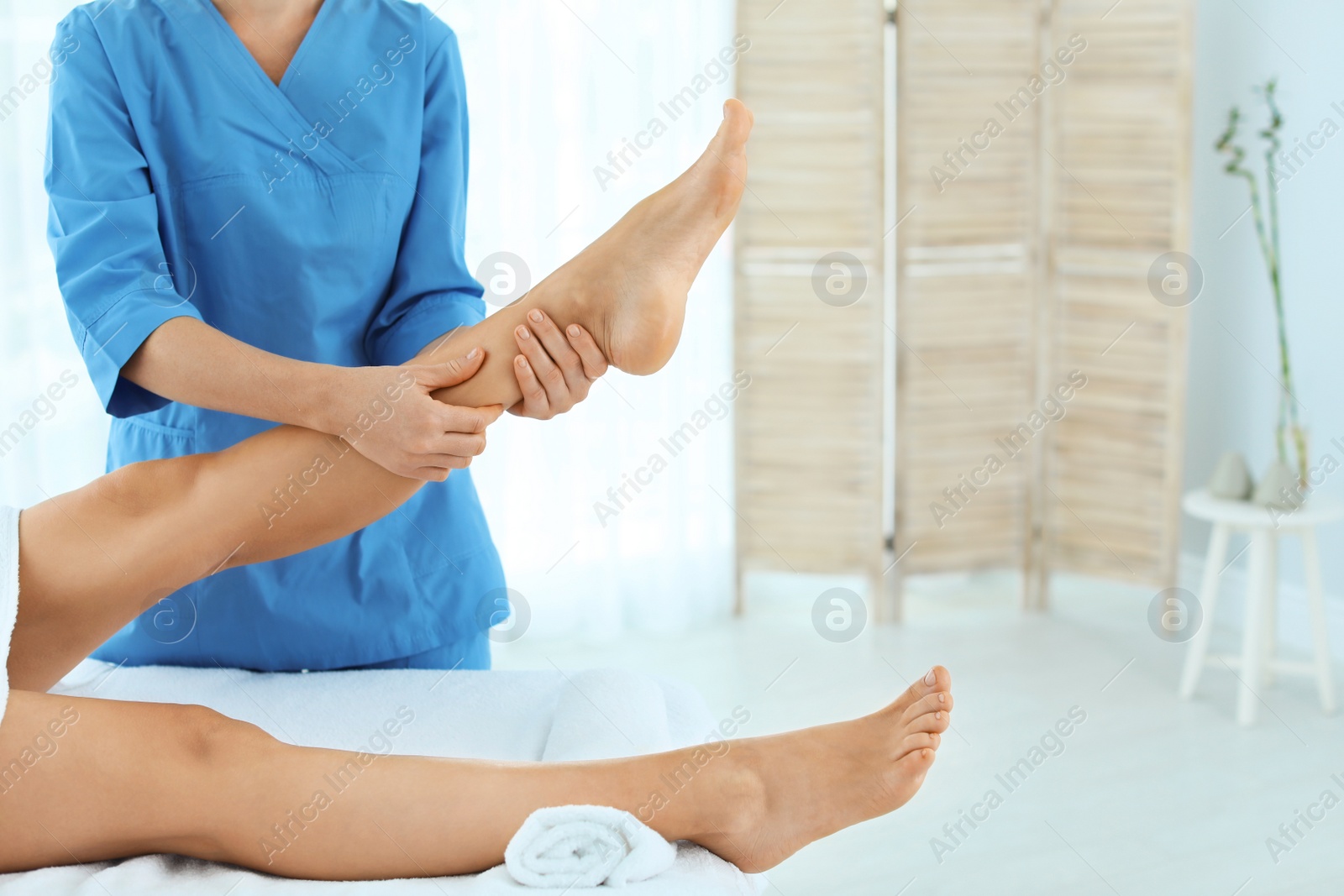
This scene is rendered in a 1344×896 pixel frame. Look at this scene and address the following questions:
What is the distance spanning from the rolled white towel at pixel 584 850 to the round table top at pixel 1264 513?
78.8 inches

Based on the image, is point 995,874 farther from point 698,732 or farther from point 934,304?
point 934,304

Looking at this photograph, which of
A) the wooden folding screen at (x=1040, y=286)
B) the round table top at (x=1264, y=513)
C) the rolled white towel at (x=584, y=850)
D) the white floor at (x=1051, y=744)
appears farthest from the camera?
the wooden folding screen at (x=1040, y=286)

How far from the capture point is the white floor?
2074mm

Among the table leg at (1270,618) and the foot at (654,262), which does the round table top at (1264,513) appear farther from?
the foot at (654,262)

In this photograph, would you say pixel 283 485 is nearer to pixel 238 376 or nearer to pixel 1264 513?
pixel 238 376

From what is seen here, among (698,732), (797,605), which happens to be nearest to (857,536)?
(797,605)

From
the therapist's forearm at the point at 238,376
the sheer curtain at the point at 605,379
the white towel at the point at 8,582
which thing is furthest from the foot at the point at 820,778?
the sheer curtain at the point at 605,379

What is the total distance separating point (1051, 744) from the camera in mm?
2525

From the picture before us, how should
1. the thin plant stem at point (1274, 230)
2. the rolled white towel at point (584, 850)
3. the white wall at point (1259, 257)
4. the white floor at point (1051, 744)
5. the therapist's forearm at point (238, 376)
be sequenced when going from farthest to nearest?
the white wall at point (1259, 257) → the thin plant stem at point (1274, 230) → the white floor at point (1051, 744) → the therapist's forearm at point (238, 376) → the rolled white towel at point (584, 850)

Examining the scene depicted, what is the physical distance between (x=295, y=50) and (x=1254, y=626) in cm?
226

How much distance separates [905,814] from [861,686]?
1.97 ft

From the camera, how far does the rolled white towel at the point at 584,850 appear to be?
1.01 m

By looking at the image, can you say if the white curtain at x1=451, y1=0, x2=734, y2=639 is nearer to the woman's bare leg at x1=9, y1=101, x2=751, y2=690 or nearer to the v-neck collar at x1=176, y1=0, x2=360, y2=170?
the v-neck collar at x1=176, y1=0, x2=360, y2=170

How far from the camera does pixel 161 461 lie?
127cm
